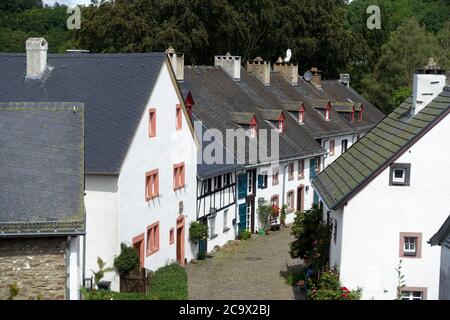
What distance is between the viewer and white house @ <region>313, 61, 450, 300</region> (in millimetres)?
20859

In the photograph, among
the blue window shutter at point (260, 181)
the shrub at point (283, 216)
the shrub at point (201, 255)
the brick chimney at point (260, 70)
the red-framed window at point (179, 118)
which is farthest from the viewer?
the brick chimney at point (260, 70)

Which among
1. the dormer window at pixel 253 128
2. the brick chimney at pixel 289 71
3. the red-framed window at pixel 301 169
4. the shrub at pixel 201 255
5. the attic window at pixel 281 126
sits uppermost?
the brick chimney at pixel 289 71

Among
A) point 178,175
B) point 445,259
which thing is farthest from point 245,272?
point 445,259

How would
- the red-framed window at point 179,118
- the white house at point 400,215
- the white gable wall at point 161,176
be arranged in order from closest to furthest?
the white house at point 400,215
the white gable wall at point 161,176
the red-framed window at point 179,118

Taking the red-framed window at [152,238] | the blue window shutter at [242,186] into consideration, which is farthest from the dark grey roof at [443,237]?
the blue window shutter at [242,186]

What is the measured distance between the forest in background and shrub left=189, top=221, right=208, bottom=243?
2245 cm

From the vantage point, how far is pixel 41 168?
1809 cm

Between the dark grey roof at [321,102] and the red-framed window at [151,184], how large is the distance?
19766mm

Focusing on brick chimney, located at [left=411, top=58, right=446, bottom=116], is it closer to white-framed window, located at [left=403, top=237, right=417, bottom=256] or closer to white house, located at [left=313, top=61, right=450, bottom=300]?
white house, located at [left=313, top=61, right=450, bottom=300]

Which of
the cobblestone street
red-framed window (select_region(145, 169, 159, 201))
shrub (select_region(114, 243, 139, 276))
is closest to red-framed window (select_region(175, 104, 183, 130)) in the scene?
red-framed window (select_region(145, 169, 159, 201))

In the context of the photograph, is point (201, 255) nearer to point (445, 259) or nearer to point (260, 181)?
point (260, 181)

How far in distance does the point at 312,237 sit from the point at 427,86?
6512 mm

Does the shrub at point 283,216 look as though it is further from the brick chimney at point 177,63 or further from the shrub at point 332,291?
the shrub at point 332,291

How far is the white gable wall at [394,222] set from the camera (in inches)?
824
